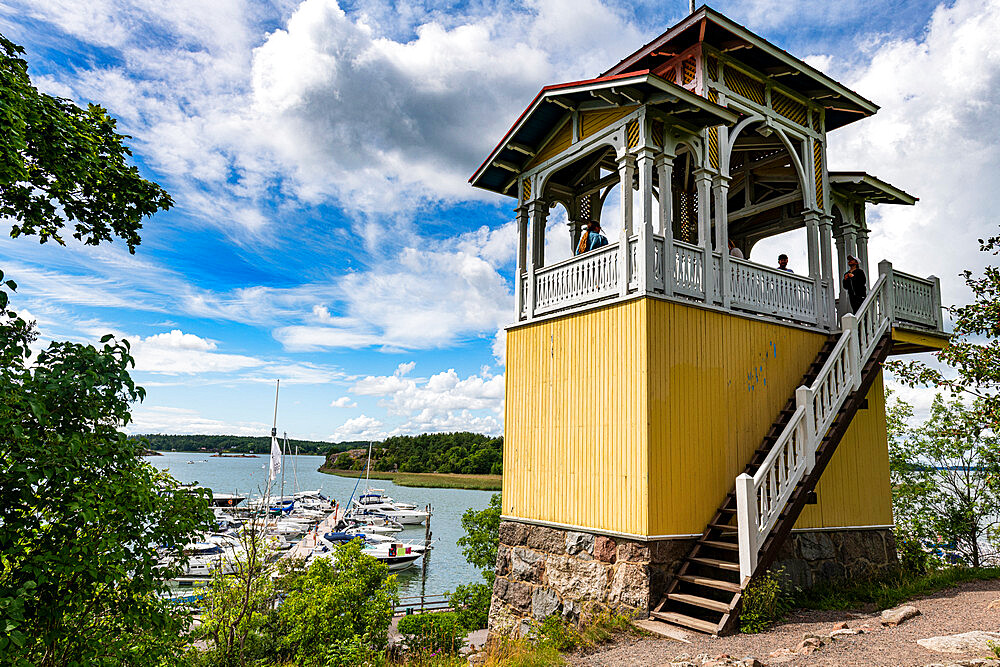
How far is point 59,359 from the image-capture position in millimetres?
4629

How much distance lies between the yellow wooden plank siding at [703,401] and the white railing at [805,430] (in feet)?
2.11

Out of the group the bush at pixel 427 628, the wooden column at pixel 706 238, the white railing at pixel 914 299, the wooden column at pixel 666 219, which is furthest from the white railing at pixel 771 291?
the bush at pixel 427 628

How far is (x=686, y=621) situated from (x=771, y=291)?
5509 mm

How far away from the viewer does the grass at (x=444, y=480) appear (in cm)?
7548

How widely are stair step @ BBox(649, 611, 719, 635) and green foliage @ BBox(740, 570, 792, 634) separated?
387 mm

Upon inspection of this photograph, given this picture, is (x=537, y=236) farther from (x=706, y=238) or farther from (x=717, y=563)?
(x=717, y=563)

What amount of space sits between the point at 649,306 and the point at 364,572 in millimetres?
6100

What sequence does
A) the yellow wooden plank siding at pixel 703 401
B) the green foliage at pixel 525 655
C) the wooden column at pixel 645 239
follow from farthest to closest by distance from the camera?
the wooden column at pixel 645 239 < the yellow wooden plank siding at pixel 703 401 < the green foliage at pixel 525 655

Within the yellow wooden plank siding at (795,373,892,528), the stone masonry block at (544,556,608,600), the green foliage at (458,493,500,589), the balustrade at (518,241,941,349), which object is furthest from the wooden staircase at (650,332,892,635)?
the green foliage at (458,493,500,589)

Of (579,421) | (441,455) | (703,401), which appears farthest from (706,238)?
(441,455)

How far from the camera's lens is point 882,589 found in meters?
10.3

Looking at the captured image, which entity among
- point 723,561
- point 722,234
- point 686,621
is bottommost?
point 686,621

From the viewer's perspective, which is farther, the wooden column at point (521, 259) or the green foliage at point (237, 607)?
the wooden column at point (521, 259)

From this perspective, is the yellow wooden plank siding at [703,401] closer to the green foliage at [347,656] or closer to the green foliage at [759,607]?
the green foliage at [759,607]
